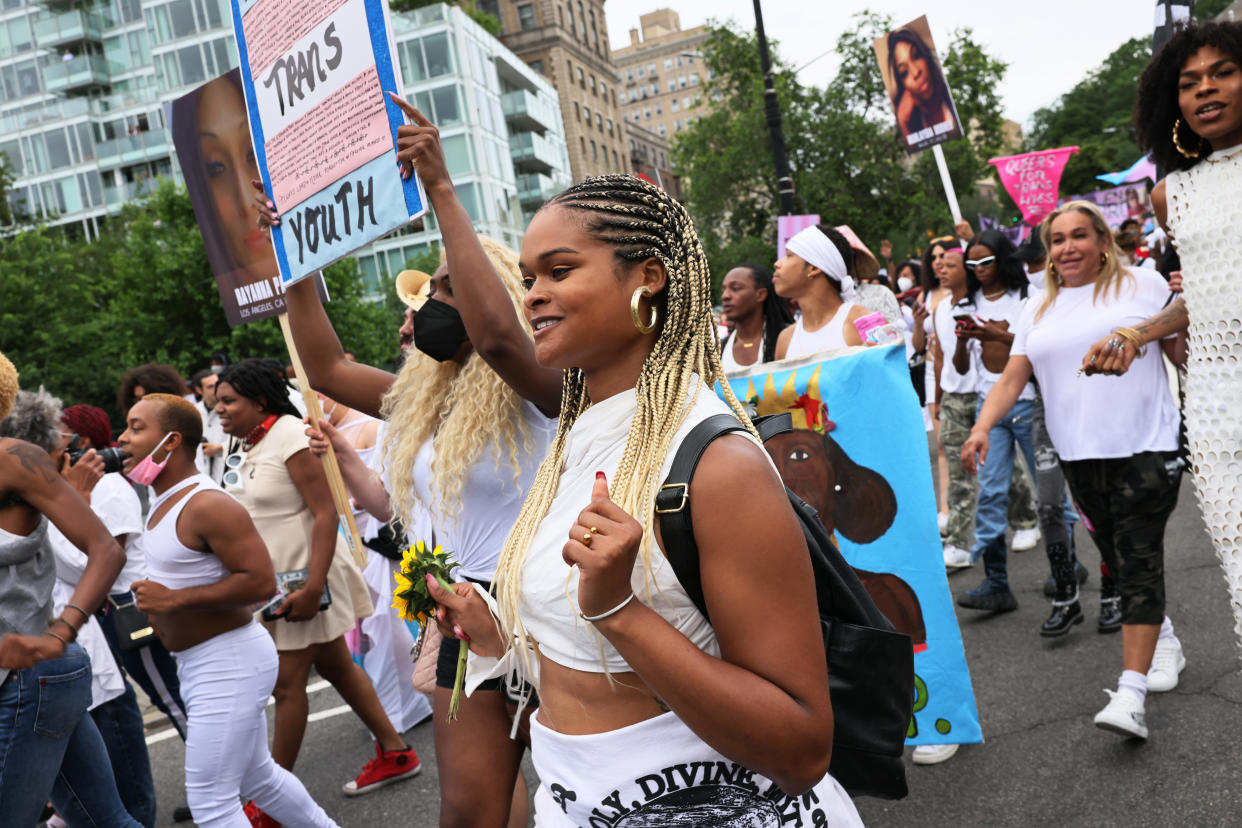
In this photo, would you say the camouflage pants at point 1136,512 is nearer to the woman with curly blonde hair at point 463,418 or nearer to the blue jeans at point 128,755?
the woman with curly blonde hair at point 463,418

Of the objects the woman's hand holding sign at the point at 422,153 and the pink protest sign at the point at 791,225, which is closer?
the woman's hand holding sign at the point at 422,153

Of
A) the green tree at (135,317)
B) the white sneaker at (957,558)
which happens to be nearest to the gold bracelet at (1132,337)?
the white sneaker at (957,558)

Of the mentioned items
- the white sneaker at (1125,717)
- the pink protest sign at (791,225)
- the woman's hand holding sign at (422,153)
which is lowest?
the white sneaker at (1125,717)

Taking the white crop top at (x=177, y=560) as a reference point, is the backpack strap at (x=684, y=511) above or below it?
above

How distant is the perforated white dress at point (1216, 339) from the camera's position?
3.11 m

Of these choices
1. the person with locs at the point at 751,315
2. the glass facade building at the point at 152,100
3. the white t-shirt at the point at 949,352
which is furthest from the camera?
the glass facade building at the point at 152,100

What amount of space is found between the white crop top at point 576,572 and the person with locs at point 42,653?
2.23 metres

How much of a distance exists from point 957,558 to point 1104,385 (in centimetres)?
306

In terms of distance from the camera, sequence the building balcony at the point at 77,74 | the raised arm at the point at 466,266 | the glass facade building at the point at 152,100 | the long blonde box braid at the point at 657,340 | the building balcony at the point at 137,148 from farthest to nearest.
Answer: the building balcony at the point at 77,74, the building balcony at the point at 137,148, the glass facade building at the point at 152,100, the raised arm at the point at 466,266, the long blonde box braid at the point at 657,340

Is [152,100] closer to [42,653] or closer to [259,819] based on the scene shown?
Answer: [259,819]

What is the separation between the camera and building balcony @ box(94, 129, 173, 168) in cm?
5444

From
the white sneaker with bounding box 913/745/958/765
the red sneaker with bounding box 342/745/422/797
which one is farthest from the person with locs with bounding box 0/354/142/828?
the white sneaker with bounding box 913/745/958/765

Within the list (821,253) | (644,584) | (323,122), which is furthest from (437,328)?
(821,253)

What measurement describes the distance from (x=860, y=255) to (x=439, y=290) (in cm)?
398
